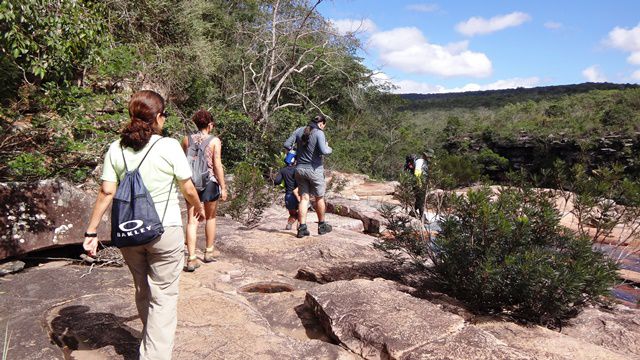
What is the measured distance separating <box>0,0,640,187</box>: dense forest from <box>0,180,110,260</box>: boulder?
99 centimetres

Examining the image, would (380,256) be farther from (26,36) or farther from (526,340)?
(26,36)

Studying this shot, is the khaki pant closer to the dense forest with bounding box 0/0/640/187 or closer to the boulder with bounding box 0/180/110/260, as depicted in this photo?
the boulder with bounding box 0/180/110/260

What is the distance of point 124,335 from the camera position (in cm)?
295

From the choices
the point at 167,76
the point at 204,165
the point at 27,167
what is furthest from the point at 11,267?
the point at 167,76

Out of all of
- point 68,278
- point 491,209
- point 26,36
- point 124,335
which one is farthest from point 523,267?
point 26,36

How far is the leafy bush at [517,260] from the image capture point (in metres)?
3.61

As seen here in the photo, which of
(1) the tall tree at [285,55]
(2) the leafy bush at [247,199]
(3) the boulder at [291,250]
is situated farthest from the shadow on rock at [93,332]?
(1) the tall tree at [285,55]

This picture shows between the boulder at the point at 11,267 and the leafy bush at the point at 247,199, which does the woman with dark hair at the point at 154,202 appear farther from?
the leafy bush at the point at 247,199

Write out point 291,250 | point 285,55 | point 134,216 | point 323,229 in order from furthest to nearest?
point 285,55 → point 323,229 → point 291,250 → point 134,216

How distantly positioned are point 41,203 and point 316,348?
3026mm

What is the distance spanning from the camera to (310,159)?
5742mm

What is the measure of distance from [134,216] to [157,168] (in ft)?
0.99

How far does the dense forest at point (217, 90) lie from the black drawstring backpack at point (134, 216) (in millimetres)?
3051

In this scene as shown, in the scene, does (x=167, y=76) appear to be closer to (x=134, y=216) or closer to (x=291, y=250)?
(x=291, y=250)
